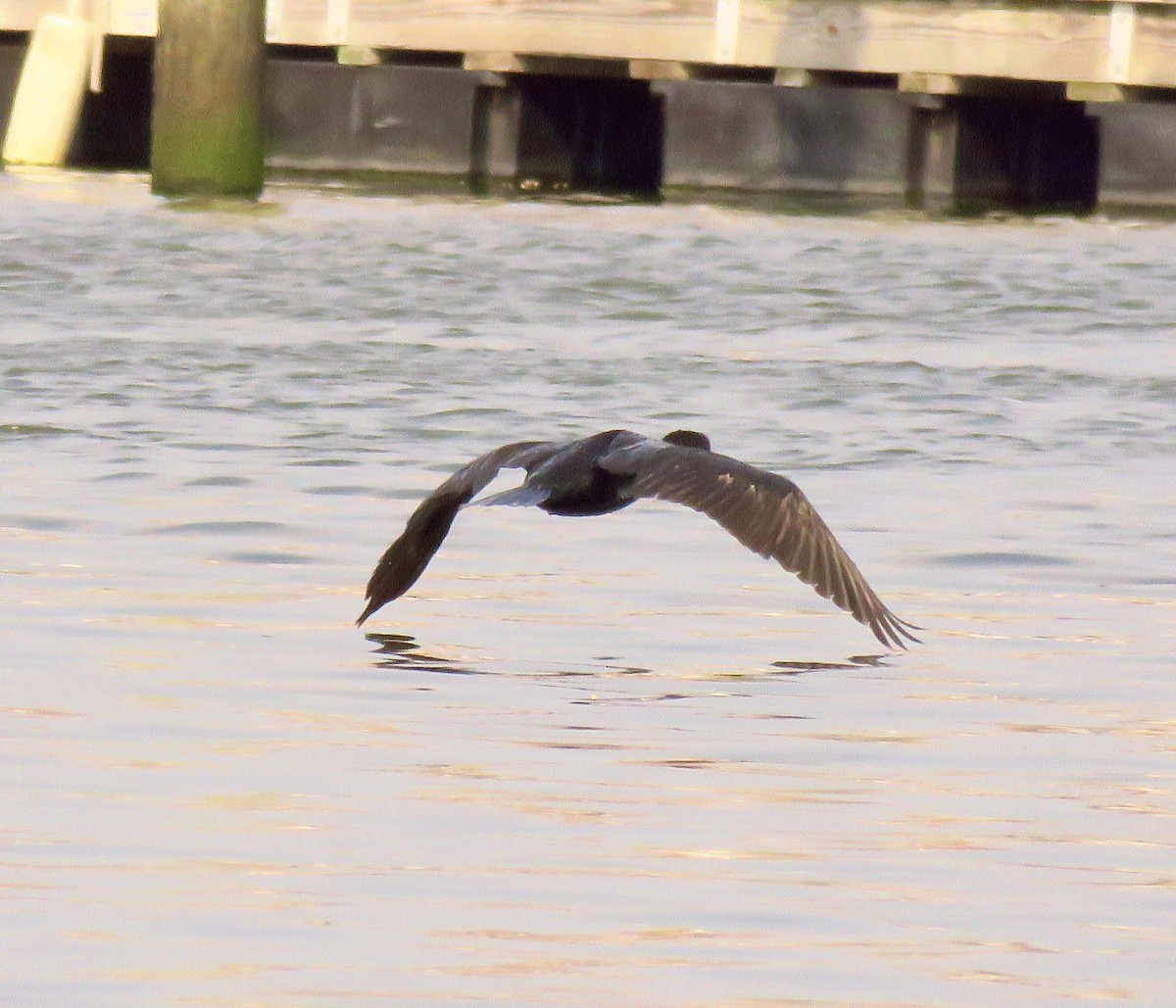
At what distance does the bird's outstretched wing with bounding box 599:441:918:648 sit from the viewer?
600cm

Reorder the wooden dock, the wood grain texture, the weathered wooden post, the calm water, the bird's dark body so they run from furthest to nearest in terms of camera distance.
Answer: the wooden dock → the wood grain texture → the weathered wooden post → the bird's dark body → the calm water

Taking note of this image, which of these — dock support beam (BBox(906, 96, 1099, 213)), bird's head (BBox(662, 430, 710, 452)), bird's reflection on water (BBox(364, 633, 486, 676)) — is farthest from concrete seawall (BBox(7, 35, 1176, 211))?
bird's reflection on water (BBox(364, 633, 486, 676))

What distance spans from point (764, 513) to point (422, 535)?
28.6 inches

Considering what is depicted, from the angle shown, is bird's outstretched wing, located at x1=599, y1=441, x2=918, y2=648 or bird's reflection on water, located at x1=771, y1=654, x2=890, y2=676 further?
bird's outstretched wing, located at x1=599, y1=441, x2=918, y2=648

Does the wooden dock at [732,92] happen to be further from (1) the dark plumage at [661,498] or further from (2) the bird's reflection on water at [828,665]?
(2) the bird's reflection on water at [828,665]

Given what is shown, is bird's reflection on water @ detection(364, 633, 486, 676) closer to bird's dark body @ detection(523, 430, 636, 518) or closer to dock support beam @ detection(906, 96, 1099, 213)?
bird's dark body @ detection(523, 430, 636, 518)

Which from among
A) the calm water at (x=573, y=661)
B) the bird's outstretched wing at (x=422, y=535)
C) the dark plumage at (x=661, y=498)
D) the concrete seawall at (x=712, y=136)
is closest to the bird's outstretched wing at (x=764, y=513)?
the dark plumage at (x=661, y=498)

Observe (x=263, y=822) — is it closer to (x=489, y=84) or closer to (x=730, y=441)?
(x=730, y=441)

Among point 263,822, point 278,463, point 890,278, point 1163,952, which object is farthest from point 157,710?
point 890,278

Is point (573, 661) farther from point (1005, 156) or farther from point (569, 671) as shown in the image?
point (1005, 156)

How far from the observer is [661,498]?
6.12 m

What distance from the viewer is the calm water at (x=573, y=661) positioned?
12.8 feet

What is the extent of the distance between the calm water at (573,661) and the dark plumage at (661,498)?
13cm

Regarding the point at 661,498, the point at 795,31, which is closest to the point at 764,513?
the point at 661,498
